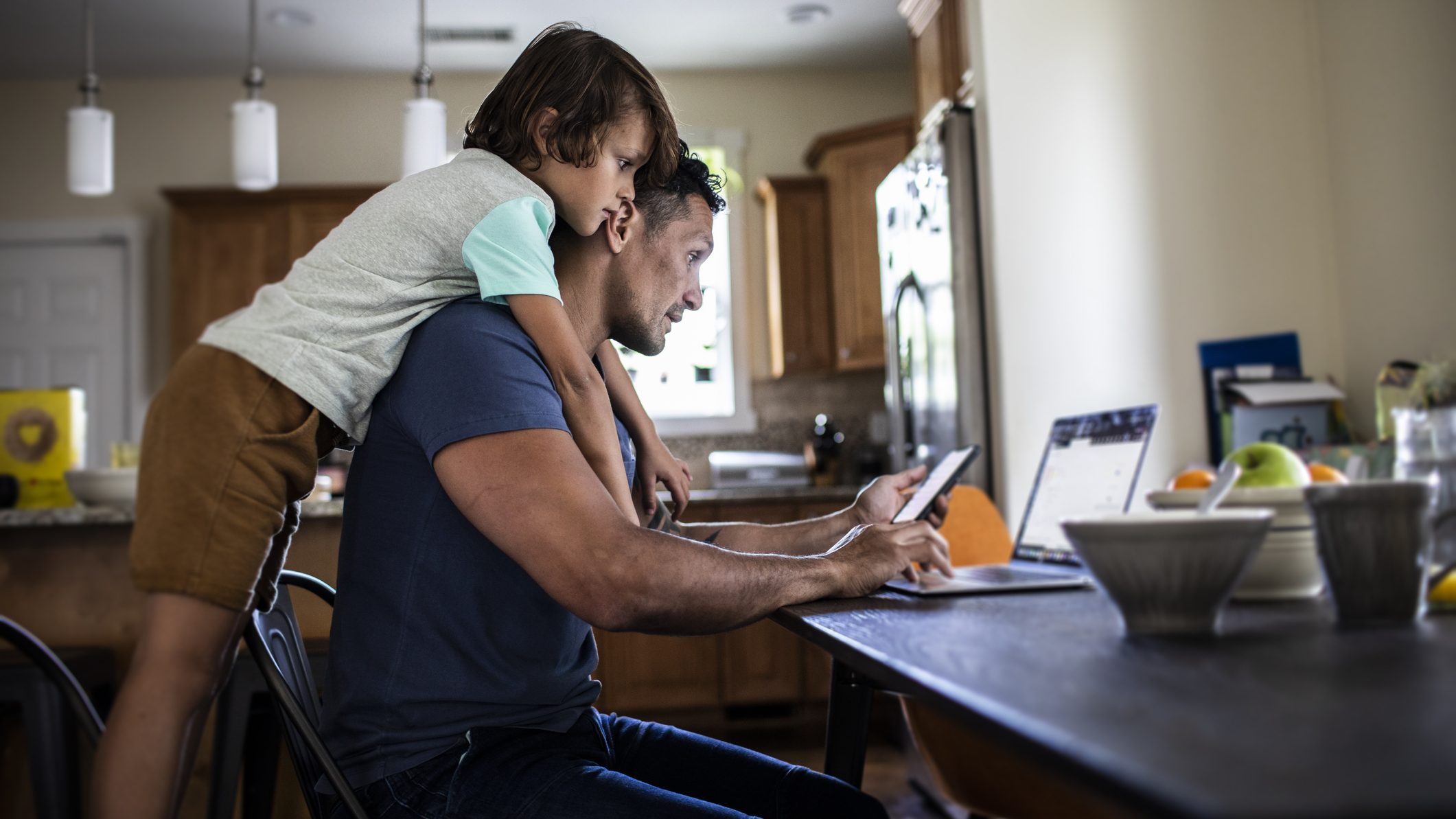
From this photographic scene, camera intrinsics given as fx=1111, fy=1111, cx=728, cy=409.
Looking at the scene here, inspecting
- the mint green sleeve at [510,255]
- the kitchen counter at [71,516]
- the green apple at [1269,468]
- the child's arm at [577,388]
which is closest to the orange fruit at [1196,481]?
the green apple at [1269,468]

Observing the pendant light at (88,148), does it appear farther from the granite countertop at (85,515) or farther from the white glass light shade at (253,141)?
the granite countertop at (85,515)

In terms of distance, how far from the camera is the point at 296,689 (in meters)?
1.32

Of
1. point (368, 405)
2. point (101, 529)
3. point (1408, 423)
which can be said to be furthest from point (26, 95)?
point (1408, 423)

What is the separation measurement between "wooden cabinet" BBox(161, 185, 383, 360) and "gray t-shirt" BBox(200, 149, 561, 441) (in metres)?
4.16

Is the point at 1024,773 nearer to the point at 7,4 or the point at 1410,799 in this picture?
the point at 1410,799

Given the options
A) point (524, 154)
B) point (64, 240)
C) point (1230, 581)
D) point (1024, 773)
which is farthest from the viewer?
point (64, 240)

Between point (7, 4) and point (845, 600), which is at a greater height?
point (7, 4)

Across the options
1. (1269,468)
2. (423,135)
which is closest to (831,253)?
(423,135)

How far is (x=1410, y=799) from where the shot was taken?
39 cm

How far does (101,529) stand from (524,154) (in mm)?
1720

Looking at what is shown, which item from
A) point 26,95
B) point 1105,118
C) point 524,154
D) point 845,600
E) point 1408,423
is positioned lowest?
point 845,600

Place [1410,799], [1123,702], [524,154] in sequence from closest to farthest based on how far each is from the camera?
[1410,799] < [1123,702] < [524,154]

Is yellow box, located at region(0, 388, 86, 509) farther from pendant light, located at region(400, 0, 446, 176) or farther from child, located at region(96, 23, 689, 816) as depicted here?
child, located at region(96, 23, 689, 816)

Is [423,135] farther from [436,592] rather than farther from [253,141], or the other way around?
[436,592]
